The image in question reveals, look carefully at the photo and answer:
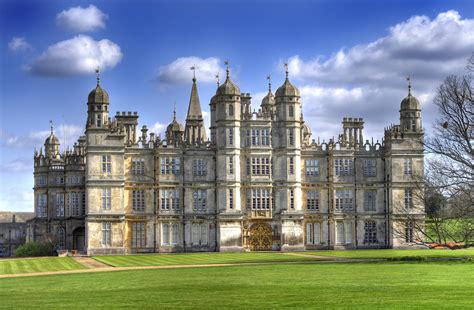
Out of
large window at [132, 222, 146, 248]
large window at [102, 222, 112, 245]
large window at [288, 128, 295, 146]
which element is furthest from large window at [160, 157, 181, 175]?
large window at [288, 128, 295, 146]

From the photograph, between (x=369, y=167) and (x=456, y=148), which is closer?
(x=456, y=148)

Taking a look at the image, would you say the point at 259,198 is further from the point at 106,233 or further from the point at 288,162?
the point at 106,233

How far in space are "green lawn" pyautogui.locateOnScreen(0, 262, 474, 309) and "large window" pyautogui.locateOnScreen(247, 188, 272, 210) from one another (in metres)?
30.6

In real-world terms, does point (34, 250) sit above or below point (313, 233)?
below

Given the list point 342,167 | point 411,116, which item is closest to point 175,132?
point 342,167

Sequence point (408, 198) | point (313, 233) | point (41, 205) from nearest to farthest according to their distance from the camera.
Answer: point (408, 198), point (313, 233), point (41, 205)

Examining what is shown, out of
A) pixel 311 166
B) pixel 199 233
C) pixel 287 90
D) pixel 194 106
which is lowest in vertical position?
pixel 199 233

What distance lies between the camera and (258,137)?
75.4 m

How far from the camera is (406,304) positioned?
2662 cm

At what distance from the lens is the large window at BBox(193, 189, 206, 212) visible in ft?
246

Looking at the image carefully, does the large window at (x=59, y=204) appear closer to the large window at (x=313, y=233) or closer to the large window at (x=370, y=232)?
the large window at (x=313, y=233)

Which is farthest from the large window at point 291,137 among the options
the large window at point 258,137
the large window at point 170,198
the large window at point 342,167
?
the large window at point 170,198

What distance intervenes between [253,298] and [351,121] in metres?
53.0

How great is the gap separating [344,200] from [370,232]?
389cm
